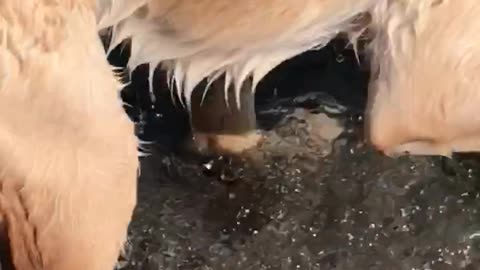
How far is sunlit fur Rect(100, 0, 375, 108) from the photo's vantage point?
1020mm

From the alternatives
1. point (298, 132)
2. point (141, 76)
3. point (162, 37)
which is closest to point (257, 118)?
point (298, 132)

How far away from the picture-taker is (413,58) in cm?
105

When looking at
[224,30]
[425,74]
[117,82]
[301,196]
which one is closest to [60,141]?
[117,82]

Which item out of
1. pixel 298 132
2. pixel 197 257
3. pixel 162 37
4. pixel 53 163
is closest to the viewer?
pixel 53 163

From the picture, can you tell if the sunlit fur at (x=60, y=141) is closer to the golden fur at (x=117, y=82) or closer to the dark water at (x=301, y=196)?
the golden fur at (x=117, y=82)

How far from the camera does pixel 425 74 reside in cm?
105

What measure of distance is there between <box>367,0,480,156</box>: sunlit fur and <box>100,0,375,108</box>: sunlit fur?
0.16 feet

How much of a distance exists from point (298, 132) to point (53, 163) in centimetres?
57

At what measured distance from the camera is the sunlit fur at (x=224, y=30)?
3.34ft

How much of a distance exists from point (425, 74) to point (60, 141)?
40 centimetres

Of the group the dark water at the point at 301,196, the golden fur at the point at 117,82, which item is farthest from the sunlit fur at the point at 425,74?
the dark water at the point at 301,196

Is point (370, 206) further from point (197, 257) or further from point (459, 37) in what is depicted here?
point (459, 37)

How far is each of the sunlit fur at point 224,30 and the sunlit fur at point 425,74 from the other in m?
0.05

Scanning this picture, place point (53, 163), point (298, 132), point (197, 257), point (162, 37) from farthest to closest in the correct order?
1. point (298, 132)
2. point (197, 257)
3. point (162, 37)
4. point (53, 163)
